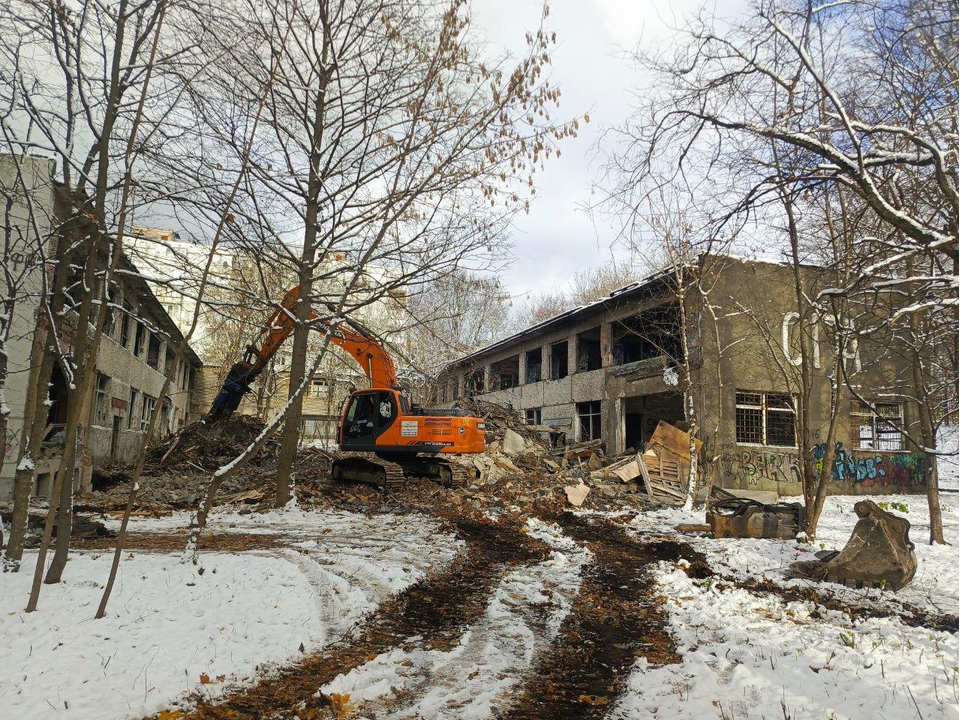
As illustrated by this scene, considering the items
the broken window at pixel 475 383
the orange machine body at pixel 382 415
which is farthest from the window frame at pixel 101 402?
the broken window at pixel 475 383

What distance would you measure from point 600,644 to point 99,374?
16.5 meters

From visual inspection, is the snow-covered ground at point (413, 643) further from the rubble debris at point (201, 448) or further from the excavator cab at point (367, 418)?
the rubble debris at point (201, 448)

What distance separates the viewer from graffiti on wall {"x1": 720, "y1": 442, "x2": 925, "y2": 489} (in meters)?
18.7

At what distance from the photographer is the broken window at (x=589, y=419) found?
79.5ft

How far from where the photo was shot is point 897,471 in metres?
20.7

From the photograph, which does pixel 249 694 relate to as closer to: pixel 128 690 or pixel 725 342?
pixel 128 690

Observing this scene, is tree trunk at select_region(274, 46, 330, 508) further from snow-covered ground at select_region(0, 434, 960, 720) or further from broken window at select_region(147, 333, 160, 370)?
broken window at select_region(147, 333, 160, 370)

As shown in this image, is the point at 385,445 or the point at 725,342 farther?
the point at 725,342

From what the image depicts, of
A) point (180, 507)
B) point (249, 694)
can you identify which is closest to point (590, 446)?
point (180, 507)

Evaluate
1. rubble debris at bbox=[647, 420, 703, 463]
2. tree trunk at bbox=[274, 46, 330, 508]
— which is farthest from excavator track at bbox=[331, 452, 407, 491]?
rubble debris at bbox=[647, 420, 703, 463]

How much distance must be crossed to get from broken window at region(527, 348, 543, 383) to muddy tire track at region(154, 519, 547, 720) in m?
20.2

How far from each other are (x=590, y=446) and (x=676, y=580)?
1363cm

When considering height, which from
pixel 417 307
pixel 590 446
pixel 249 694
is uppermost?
pixel 417 307

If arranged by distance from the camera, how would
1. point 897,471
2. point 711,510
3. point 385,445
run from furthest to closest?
point 897,471 → point 385,445 → point 711,510
